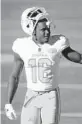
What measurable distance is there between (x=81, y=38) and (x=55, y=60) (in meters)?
4.48

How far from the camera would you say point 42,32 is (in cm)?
453

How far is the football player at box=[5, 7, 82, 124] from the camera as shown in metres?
4.55

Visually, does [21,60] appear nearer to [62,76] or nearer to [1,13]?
[62,76]

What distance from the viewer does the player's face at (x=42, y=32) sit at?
452 cm

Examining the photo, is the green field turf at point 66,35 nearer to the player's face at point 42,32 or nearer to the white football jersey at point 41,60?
the white football jersey at point 41,60

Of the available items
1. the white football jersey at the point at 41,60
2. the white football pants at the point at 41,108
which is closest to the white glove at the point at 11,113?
the white football pants at the point at 41,108

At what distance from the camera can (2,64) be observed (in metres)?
8.20

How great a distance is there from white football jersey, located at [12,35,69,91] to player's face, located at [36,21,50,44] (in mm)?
60

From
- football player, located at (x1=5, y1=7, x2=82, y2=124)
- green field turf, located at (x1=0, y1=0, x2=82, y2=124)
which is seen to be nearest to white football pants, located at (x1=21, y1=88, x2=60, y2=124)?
football player, located at (x1=5, y1=7, x2=82, y2=124)

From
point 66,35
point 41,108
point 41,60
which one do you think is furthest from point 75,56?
point 66,35

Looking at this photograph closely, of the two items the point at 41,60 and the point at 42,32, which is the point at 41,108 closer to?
the point at 41,60

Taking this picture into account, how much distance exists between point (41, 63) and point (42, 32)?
0.25m

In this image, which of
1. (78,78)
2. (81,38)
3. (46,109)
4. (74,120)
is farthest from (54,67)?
(81,38)

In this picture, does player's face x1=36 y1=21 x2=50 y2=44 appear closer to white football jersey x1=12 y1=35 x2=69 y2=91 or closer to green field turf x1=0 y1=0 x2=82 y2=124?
white football jersey x1=12 y1=35 x2=69 y2=91
